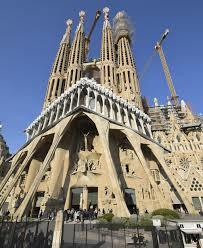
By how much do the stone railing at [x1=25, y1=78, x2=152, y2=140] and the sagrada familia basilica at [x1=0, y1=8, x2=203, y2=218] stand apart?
0.45 feet

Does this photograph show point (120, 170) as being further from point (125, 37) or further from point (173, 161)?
point (125, 37)

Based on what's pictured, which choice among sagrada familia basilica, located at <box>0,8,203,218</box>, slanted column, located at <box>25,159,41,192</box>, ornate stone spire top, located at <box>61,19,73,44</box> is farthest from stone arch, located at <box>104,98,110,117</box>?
ornate stone spire top, located at <box>61,19,73,44</box>

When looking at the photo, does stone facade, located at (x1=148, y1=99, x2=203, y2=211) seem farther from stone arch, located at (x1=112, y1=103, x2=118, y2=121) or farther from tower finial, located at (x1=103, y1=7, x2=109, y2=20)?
tower finial, located at (x1=103, y1=7, x2=109, y2=20)

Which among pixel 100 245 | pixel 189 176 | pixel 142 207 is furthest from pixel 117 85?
pixel 100 245

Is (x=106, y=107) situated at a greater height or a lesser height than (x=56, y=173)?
greater

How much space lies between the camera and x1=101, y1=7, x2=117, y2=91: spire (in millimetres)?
36603

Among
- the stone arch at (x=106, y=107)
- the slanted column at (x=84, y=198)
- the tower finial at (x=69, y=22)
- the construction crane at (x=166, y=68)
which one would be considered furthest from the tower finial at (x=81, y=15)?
the slanted column at (x=84, y=198)

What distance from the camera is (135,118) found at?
2773cm

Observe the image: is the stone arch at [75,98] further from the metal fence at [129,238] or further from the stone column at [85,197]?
the metal fence at [129,238]

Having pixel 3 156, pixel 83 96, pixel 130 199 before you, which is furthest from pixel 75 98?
pixel 3 156

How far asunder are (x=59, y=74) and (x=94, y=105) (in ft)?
58.6

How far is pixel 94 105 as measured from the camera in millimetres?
25828

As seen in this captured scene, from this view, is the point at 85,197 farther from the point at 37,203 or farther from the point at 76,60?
the point at 76,60

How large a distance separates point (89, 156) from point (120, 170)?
171 inches
